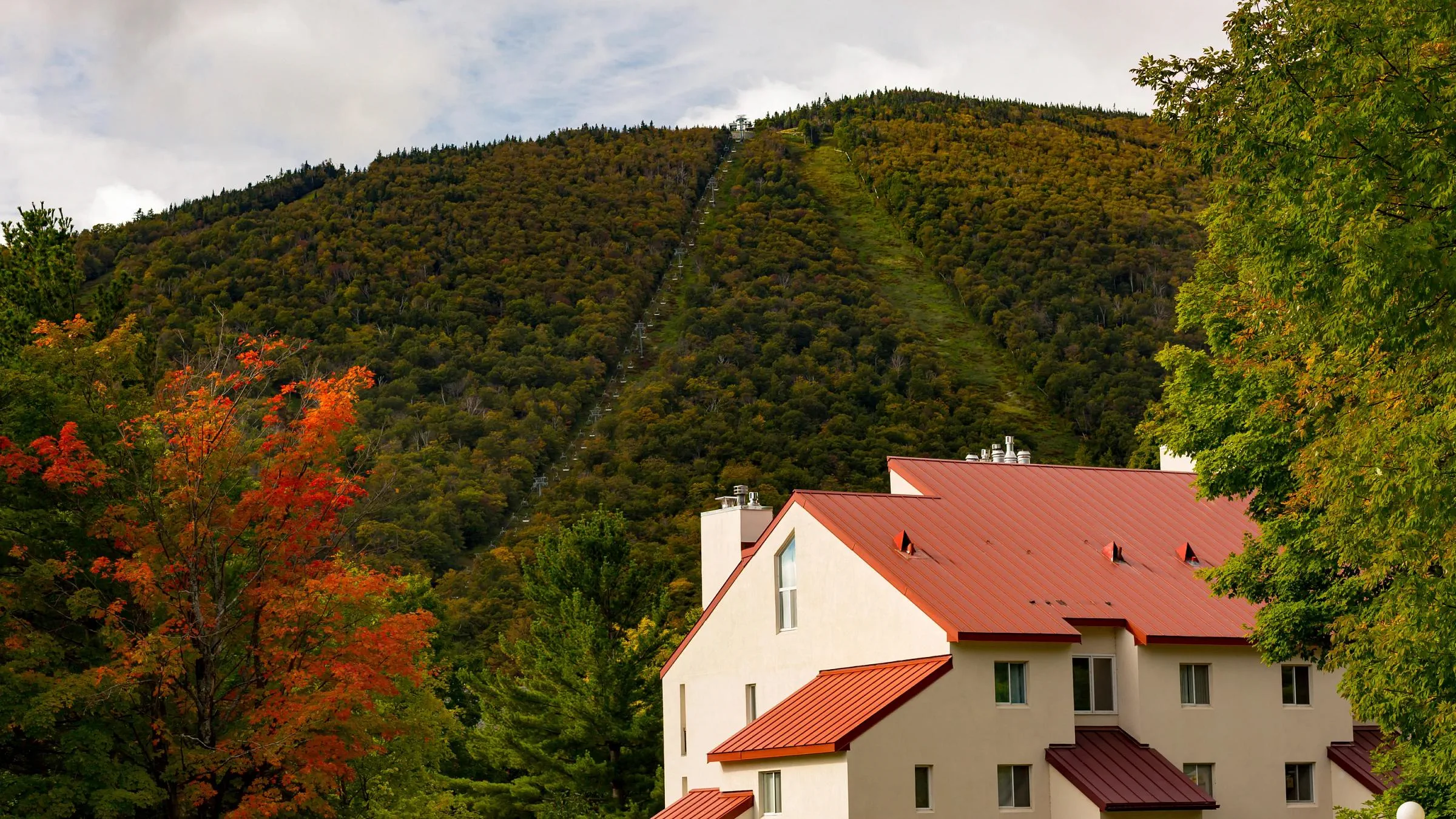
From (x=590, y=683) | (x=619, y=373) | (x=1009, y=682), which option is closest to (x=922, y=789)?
(x=1009, y=682)

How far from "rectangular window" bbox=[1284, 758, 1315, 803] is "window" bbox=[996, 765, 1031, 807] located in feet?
26.9

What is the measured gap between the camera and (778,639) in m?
38.7

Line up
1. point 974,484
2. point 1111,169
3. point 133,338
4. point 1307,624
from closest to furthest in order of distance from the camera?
point 1307,624 → point 133,338 → point 974,484 → point 1111,169

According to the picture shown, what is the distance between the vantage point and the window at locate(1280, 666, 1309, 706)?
126 feet

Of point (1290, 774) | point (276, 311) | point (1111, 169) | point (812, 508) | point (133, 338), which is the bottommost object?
point (1290, 774)

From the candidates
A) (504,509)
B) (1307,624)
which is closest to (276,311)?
(504,509)

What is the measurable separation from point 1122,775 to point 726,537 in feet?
49.3

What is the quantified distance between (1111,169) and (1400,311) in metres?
147

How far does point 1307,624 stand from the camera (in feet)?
90.7

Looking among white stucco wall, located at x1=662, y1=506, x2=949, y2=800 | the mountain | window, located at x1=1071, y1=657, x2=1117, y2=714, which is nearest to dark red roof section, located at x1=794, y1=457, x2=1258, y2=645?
white stucco wall, located at x1=662, y1=506, x2=949, y2=800

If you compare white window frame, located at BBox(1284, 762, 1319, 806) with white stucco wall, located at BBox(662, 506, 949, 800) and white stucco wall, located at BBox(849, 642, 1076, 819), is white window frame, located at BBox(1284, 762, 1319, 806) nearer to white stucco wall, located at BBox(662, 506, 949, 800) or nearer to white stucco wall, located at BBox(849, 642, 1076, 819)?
white stucco wall, located at BBox(849, 642, 1076, 819)

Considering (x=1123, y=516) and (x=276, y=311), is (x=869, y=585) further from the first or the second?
(x=276, y=311)

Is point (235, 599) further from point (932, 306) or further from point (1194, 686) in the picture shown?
point (932, 306)

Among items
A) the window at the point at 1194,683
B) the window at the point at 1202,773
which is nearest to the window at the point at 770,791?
the window at the point at 1202,773
